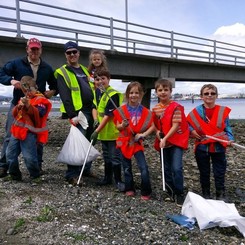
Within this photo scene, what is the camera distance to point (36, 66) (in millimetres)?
5949

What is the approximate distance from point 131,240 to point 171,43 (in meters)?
16.2

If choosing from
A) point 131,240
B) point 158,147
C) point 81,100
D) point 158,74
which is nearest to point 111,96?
point 81,100

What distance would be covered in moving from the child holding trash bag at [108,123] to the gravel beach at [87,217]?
50 centimetres

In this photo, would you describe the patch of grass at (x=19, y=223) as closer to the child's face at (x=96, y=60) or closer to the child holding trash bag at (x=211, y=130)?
the child's face at (x=96, y=60)

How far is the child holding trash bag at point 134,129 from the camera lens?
5266 millimetres

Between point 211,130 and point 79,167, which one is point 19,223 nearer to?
point 79,167

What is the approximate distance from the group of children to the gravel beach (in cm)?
42

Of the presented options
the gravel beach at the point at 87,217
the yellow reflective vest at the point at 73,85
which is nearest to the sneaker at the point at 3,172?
the gravel beach at the point at 87,217

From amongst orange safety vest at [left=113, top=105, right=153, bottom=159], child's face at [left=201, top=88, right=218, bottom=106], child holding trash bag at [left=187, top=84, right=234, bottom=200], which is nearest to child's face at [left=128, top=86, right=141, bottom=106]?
orange safety vest at [left=113, top=105, right=153, bottom=159]

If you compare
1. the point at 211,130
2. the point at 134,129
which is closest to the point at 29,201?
the point at 134,129

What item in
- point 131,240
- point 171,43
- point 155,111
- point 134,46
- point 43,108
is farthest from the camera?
point 171,43

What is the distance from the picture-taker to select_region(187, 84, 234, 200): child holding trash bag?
5.34m

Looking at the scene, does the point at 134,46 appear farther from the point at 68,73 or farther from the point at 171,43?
the point at 68,73

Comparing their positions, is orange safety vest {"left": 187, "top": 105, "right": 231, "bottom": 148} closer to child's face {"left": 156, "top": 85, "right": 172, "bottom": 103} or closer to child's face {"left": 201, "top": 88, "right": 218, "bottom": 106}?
child's face {"left": 201, "top": 88, "right": 218, "bottom": 106}
